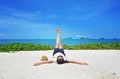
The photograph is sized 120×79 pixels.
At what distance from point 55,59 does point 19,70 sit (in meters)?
2.49

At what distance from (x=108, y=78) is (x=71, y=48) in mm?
12106

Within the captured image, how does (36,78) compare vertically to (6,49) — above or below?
below

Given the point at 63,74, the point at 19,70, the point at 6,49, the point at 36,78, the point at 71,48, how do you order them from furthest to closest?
1. the point at 71,48
2. the point at 6,49
3. the point at 19,70
4. the point at 63,74
5. the point at 36,78

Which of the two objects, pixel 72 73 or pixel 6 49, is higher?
pixel 6 49

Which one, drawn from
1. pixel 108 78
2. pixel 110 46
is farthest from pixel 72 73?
pixel 110 46

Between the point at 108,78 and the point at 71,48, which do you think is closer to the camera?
the point at 108,78

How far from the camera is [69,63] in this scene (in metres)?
10.9

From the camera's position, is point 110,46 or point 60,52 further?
point 110,46

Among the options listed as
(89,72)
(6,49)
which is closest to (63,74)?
(89,72)

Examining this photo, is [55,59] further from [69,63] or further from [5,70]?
[5,70]

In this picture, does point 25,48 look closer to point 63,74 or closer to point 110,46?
point 110,46

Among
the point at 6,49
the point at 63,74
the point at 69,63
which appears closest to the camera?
the point at 63,74

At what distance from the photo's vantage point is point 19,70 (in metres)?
8.97

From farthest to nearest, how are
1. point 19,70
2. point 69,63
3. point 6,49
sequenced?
point 6,49 < point 69,63 < point 19,70
